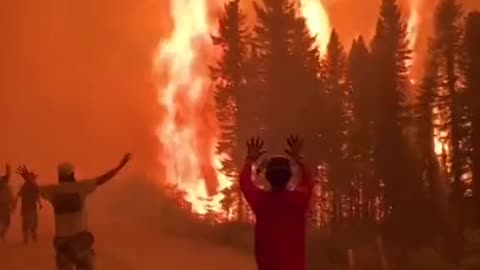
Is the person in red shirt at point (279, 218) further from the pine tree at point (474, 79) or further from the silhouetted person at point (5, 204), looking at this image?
the silhouetted person at point (5, 204)

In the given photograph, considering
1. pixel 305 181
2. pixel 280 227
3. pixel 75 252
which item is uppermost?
pixel 305 181

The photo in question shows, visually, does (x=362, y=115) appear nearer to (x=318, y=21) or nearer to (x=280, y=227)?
(x=318, y=21)

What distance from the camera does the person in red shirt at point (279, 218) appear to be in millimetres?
3408

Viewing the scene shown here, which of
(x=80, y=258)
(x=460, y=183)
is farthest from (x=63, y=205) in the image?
(x=460, y=183)

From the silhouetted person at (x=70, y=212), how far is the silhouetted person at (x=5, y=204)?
3.42 m

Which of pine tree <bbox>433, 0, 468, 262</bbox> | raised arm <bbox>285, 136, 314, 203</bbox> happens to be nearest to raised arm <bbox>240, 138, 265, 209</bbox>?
raised arm <bbox>285, 136, 314, 203</bbox>

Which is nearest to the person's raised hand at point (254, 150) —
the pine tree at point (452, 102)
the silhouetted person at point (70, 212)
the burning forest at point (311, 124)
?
the silhouetted person at point (70, 212)

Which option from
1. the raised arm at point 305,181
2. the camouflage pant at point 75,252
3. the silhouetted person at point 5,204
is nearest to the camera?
the raised arm at point 305,181

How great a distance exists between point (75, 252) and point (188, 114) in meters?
4.33

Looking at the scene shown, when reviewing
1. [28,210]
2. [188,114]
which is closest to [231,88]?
[188,114]

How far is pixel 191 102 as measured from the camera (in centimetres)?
956

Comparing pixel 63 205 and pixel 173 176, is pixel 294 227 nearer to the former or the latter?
pixel 63 205

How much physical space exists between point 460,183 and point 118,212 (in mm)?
3806

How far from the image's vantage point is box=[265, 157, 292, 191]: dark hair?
11.4 ft
